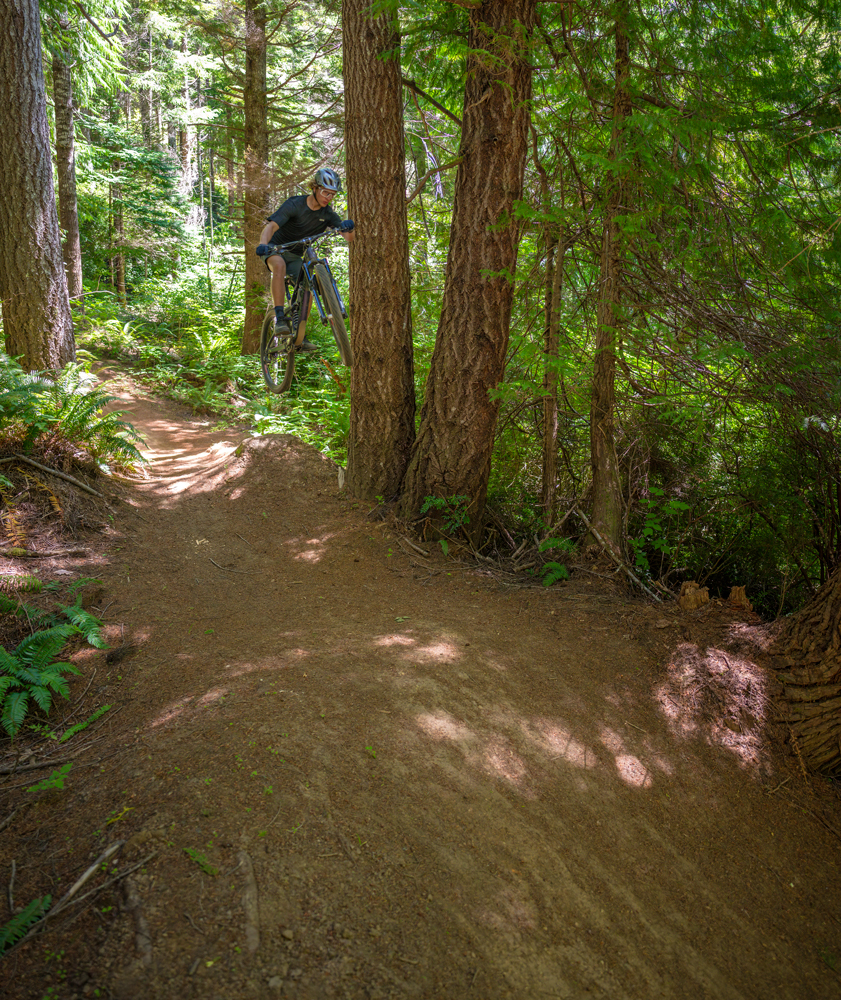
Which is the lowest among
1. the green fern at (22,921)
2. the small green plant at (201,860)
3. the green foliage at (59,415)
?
the small green plant at (201,860)

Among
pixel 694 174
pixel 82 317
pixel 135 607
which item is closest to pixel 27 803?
pixel 135 607

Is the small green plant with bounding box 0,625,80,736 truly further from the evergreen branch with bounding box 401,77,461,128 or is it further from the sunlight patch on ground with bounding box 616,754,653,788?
the evergreen branch with bounding box 401,77,461,128

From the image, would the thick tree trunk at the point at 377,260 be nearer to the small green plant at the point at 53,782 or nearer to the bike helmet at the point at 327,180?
the bike helmet at the point at 327,180

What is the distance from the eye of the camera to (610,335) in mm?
5004

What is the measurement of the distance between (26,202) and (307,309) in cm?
309

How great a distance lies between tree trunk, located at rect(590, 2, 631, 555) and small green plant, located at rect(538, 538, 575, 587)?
0.31m

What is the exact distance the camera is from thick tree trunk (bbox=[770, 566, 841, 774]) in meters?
3.52

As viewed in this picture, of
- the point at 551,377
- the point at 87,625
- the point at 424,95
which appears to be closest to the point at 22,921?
the point at 87,625

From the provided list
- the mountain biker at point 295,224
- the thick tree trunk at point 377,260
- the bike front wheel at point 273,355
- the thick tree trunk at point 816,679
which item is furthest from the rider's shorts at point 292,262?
the thick tree trunk at point 816,679

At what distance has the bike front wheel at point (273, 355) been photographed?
821 centimetres

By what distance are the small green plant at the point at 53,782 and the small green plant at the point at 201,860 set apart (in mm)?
728

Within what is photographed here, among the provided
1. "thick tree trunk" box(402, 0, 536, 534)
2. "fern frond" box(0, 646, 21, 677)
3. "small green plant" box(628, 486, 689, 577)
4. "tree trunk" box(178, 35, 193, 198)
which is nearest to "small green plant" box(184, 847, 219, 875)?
"fern frond" box(0, 646, 21, 677)

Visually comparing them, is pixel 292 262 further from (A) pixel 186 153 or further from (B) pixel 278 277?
(A) pixel 186 153

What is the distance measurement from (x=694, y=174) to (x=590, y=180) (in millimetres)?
937
